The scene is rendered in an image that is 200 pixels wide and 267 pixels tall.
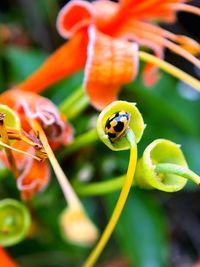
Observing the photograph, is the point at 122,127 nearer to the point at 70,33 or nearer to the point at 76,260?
the point at 70,33

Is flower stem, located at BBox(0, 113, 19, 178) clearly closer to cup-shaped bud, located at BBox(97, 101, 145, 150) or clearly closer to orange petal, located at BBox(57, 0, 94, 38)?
cup-shaped bud, located at BBox(97, 101, 145, 150)

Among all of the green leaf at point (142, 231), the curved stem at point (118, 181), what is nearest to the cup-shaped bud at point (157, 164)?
the curved stem at point (118, 181)

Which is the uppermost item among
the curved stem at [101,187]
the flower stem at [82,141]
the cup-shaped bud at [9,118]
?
the cup-shaped bud at [9,118]

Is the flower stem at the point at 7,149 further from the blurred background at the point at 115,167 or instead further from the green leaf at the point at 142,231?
the green leaf at the point at 142,231

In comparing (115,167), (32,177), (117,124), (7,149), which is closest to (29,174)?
(32,177)

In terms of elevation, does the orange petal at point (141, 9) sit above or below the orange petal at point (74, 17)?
below

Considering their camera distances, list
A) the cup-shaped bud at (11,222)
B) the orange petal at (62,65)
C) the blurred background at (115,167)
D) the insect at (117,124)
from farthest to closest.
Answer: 1. the blurred background at (115,167)
2. the orange petal at (62,65)
3. the cup-shaped bud at (11,222)
4. the insect at (117,124)
